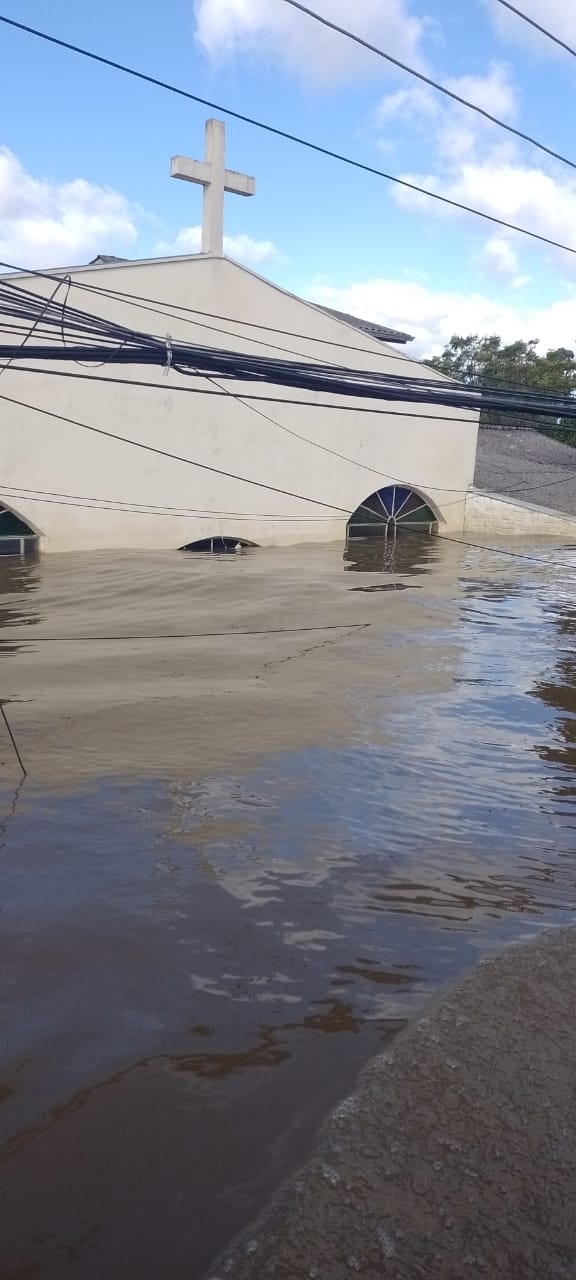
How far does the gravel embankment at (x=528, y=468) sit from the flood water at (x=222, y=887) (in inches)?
583

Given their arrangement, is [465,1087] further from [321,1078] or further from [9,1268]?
[9,1268]

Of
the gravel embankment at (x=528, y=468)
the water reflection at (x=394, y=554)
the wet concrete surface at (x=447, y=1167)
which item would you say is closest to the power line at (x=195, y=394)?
the water reflection at (x=394, y=554)

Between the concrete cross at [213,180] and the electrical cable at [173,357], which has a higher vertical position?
the concrete cross at [213,180]

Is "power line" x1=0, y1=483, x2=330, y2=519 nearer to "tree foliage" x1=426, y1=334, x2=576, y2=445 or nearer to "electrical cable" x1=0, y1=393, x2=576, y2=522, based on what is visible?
"electrical cable" x1=0, y1=393, x2=576, y2=522

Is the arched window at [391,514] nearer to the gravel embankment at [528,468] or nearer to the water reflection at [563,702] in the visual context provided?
the gravel embankment at [528,468]

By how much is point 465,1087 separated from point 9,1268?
5.66 ft

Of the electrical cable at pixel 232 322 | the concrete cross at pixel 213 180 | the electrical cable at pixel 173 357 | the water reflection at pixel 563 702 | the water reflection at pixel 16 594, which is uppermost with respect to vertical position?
the concrete cross at pixel 213 180

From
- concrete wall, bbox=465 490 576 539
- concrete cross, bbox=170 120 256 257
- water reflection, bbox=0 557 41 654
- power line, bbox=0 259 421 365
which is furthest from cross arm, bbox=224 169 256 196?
concrete wall, bbox=465 490 576 539

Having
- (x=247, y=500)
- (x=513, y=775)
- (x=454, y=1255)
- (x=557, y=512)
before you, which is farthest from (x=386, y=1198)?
(x=557, y=512)

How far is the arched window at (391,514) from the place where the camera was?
22.7 meters

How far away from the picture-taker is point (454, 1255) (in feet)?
9.39

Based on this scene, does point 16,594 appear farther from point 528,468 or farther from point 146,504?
point 528,468

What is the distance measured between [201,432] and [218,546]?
250 cm

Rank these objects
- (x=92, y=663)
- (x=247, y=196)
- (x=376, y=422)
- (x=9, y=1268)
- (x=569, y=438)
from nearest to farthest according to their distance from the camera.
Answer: (x=9, y=1268) < (x=92, y=663) < (x=247, y=196) < (x=376, y=422) < (x=569, y=438)
